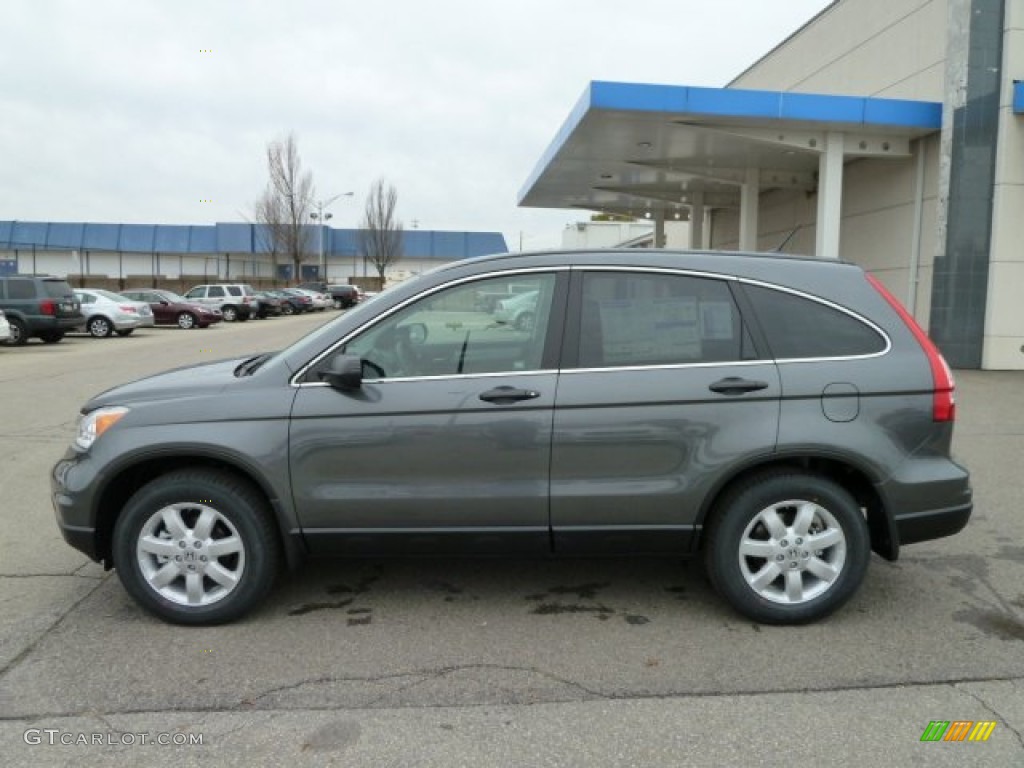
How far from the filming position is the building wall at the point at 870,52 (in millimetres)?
15120

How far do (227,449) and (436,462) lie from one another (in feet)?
3.13

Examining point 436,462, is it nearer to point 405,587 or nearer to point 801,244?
point 405,587

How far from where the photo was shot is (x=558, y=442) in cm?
368

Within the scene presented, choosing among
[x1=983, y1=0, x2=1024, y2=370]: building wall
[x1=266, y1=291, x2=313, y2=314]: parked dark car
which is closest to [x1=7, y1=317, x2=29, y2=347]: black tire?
[x1=983, y1=0, x2=1024, y2=370]: building wall

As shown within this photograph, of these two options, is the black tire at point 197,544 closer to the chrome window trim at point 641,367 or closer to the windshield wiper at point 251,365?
the windshield wiper at point 251,365

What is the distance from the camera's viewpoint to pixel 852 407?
3.73 metres

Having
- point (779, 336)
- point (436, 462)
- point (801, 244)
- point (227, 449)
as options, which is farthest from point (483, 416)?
point (801, 244)

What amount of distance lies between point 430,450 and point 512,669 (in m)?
1.01

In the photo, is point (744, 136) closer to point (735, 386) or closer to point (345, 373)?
point (735, 386)

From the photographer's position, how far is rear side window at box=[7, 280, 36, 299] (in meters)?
19.9

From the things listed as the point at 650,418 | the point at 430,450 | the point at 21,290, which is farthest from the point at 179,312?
the point at 650,418

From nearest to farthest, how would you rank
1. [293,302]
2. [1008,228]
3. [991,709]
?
[991,709]
[1008,228]
[293,302]

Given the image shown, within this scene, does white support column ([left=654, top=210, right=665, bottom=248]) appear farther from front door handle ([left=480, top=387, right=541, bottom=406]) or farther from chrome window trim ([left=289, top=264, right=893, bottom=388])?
front door handle ([left=480, top=387, right=541, bottom=406])

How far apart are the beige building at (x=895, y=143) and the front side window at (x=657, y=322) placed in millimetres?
9301
